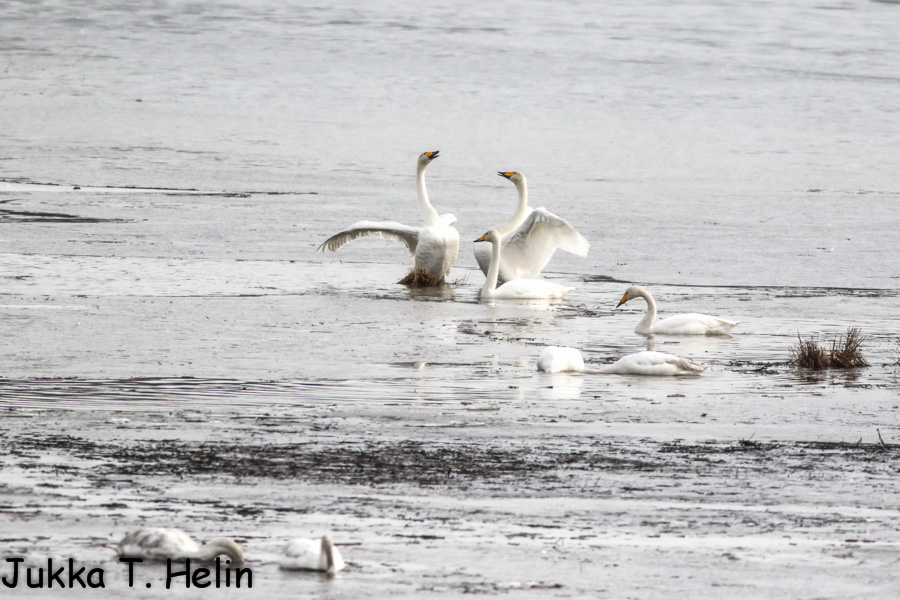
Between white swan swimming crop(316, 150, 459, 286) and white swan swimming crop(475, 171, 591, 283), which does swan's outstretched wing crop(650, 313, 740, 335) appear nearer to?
white swan swimming crop(475, 171, 591, 283)

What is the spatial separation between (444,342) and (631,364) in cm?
180

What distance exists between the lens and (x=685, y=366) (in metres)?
9.35

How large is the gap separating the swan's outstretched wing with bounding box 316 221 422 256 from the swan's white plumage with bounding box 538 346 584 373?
16.8 ft

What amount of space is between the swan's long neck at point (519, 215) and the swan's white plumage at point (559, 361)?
5.26 m

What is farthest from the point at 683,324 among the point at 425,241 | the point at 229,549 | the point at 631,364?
the point at 229,549

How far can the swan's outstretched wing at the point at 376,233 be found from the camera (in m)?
14.4

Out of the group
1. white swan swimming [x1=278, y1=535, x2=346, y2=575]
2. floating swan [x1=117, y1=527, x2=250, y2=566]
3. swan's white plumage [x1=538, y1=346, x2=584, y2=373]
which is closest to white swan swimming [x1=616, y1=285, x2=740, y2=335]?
swan's white plumage [x1=538, y1=346, x2=584, y2=373]

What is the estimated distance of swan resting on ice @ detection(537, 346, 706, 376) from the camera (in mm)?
9250

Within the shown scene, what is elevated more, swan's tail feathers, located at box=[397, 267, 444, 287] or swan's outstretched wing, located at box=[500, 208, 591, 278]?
swan's outstretched wing, located at box=[500, 208, 591, 278]

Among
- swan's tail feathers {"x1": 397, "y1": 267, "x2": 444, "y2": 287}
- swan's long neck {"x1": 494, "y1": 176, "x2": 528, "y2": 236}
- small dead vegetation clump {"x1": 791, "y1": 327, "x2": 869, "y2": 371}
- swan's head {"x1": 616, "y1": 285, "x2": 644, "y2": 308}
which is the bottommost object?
small dead vegetation clump {"x1": 791, "y1": 327, "x2": 869, "y2": 371}

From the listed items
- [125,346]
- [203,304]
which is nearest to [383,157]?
[203,304]

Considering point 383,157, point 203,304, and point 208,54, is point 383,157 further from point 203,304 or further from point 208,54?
point 208,54

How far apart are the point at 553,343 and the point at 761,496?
443cm

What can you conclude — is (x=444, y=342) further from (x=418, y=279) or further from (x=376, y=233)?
(x=376, y=233)
